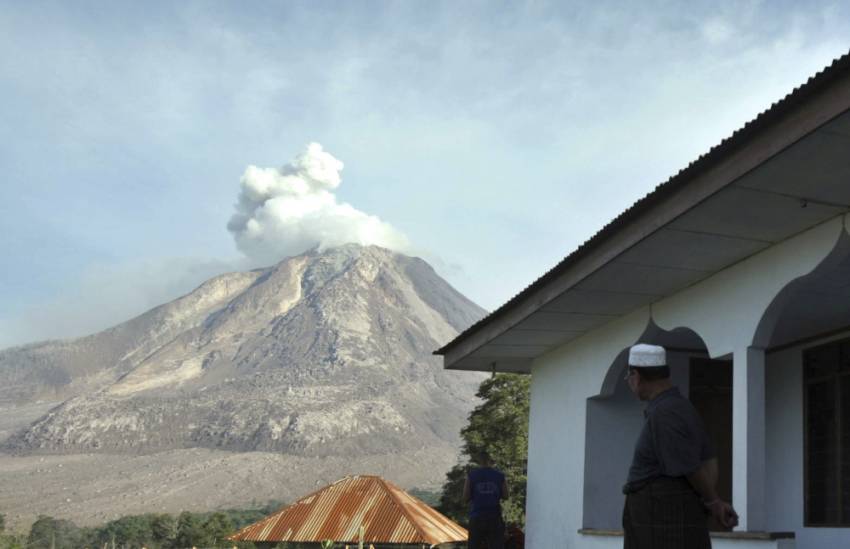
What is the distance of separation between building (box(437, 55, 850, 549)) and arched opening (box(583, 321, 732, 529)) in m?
0.02

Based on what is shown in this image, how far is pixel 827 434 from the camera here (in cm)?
927

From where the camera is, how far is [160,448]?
508 ft

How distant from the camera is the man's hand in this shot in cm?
368

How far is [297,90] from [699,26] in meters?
95.2

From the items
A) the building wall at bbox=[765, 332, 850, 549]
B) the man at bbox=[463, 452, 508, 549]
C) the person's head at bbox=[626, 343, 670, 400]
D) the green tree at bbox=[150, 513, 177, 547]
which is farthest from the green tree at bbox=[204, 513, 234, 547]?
the person's head at bbox=[626, 343, 670, 400]

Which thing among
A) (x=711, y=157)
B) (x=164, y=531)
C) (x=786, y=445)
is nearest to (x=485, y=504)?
(x=786, y=445)

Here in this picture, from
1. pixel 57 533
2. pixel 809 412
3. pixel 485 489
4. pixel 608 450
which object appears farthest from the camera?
pixel 57 533

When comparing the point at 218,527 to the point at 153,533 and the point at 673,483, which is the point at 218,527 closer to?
the point at 153,533

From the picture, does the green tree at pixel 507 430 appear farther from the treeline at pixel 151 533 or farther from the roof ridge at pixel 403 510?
the treeline at pixel 151 533

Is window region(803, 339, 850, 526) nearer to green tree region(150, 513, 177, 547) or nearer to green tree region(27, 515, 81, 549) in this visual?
green tree region(27, 515, 81, 549)

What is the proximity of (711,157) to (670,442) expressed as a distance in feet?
9.95

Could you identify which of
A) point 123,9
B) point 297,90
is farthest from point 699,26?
point 297,90

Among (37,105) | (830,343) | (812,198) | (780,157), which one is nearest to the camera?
(780,157)

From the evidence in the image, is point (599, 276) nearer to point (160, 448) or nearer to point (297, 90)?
point (297, 90)
